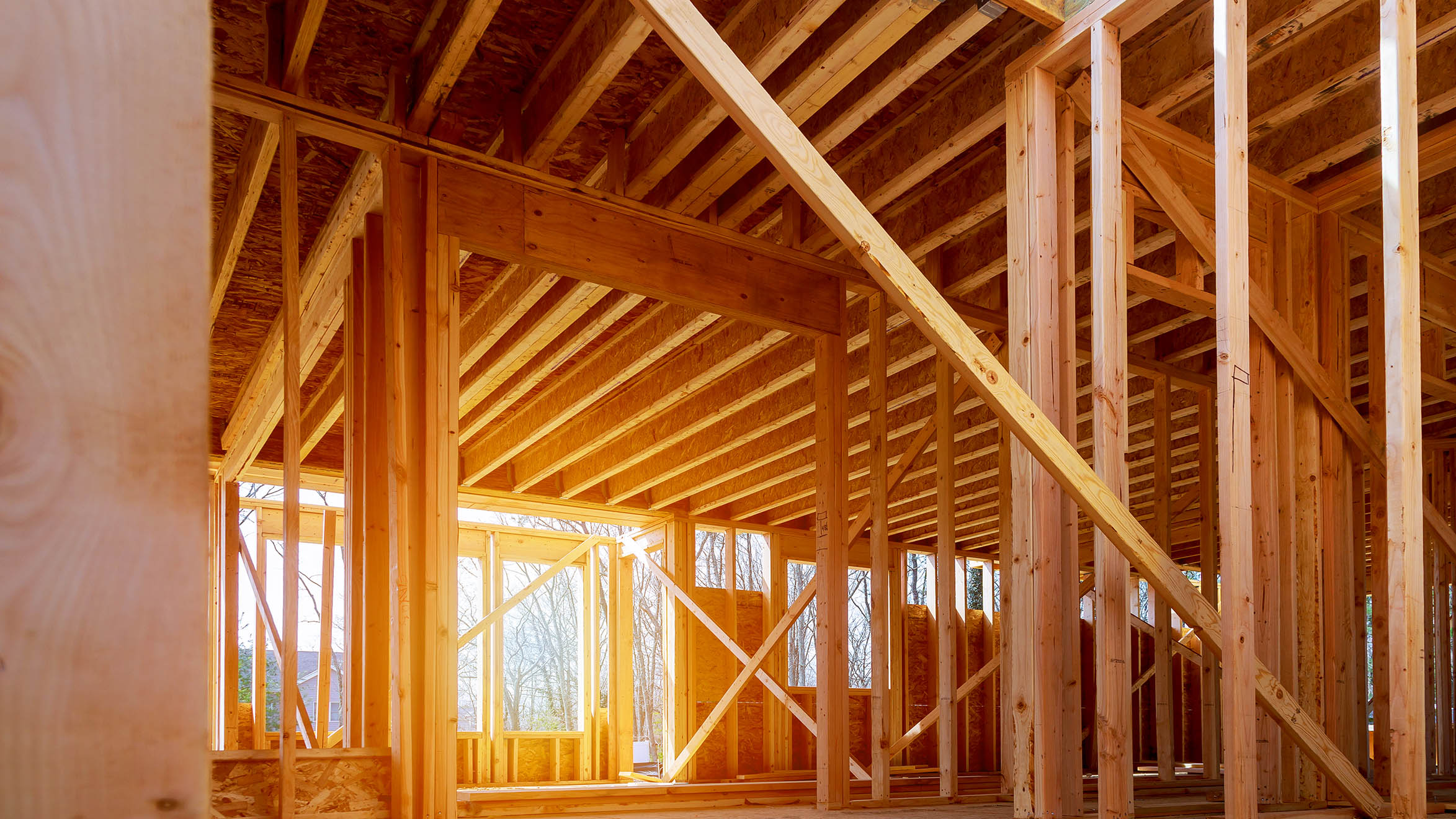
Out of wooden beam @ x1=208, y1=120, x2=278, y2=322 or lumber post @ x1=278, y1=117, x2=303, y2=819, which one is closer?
lumber post @ x1=278, y1=117, x2=303, y2=819

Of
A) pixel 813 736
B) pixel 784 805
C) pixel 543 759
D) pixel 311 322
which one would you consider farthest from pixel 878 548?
pixel 543 759

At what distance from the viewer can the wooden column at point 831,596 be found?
19.6 ft

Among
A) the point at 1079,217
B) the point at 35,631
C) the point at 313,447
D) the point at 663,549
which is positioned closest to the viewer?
the point at 35,631

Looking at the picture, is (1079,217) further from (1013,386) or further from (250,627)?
(250,627)

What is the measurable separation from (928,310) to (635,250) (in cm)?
301

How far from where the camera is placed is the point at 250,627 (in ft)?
48.0

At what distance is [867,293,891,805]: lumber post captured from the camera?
6270mm

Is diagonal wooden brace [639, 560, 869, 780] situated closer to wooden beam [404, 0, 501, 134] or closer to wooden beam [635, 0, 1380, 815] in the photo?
wooden beam [404, 0, 501, 134]

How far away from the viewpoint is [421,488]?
4.96 m

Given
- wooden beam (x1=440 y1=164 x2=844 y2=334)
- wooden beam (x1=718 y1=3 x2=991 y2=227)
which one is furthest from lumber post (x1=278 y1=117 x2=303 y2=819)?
wooden beam (x1=718 y1=3 x2=991 y2=227)

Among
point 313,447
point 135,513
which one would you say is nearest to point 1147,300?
point 313,447

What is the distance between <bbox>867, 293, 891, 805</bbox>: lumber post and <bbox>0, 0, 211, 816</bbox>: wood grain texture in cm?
544

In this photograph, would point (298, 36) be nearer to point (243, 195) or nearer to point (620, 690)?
point (243, 195)

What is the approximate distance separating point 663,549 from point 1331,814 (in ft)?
27.4
